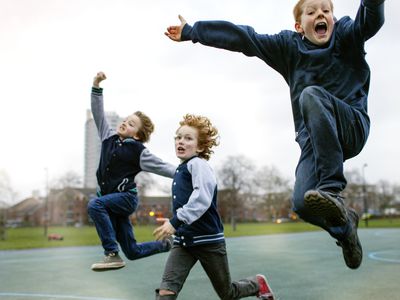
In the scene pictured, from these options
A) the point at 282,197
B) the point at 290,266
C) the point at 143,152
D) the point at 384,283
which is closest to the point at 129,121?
the point at 143,152

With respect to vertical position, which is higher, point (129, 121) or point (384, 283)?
point (129, 121)

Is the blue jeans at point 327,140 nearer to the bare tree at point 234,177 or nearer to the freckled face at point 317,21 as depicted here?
the freckled face at point 317,21

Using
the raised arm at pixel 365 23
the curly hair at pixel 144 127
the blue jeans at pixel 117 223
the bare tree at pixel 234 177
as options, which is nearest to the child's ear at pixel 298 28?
the raised arm at pixel 365 23

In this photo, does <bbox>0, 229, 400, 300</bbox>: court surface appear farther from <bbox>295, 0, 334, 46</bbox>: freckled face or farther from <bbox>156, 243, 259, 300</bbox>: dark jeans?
<bbox>295, 0, 334, 46</bbox>: freckled face

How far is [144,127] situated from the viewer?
5238 millimetres

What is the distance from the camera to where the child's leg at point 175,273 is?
154 inches

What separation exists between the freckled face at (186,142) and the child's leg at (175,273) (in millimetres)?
787

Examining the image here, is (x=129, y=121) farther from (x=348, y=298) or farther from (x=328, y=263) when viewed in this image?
(x=328, y=263)

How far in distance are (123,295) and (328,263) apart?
18.6 ft

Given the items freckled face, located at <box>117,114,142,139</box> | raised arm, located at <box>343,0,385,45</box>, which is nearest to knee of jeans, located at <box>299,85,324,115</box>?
raised arm, located at <box>343,0,385,45</box>

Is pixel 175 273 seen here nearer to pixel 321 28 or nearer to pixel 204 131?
pixel 204 131

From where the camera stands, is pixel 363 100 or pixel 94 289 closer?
pixel 363 100

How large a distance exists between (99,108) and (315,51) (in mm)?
2701

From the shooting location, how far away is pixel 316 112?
289 cm
